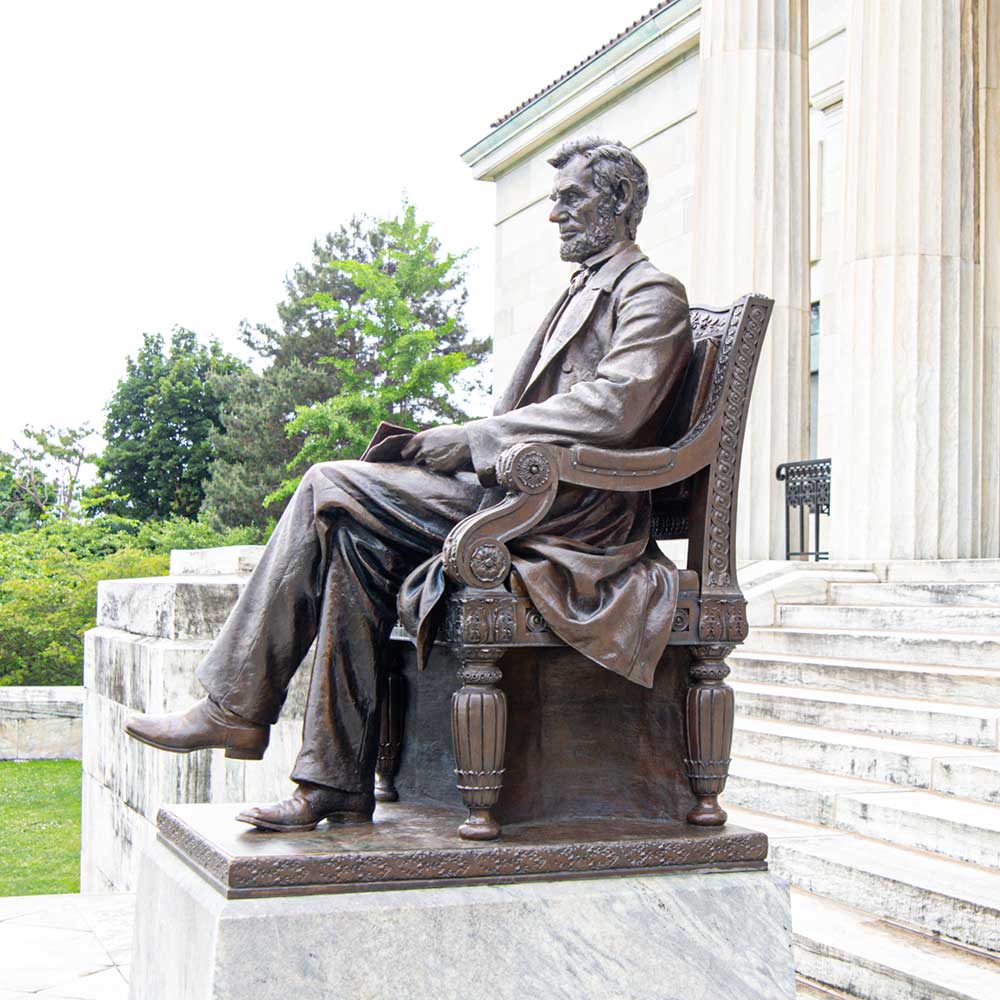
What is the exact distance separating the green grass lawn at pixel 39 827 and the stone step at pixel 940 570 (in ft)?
22.8

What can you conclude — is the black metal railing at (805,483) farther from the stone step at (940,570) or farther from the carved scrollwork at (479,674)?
the carved scrollwork at (479,674)

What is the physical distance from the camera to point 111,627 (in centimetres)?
901

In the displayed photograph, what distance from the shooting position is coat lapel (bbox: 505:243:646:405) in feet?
14.3

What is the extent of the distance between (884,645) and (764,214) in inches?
258

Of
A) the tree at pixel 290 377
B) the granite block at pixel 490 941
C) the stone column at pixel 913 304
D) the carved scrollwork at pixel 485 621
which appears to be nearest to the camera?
the granite block at pixel 490 941

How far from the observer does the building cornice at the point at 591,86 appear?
69.4 feet

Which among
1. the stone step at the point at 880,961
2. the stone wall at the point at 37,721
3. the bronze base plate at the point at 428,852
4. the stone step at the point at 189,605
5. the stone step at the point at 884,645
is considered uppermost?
the stone step at the point at 189,605

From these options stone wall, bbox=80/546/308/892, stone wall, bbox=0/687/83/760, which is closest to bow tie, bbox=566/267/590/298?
stone wall, bbox=80/546/308/892

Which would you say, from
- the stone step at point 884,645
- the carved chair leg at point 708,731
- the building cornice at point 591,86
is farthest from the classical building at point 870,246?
the carved chair leg at point 708,731

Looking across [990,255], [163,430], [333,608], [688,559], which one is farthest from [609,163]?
[163,430]

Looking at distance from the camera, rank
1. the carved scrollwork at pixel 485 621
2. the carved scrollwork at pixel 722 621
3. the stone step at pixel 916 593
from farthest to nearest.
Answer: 1. the stone step at pixel 916 593
2. the carved scrollwork at pixel 722 621
3. the carved scrollwork at pixel 485 621

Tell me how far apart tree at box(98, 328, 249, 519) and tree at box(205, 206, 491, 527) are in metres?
2.38

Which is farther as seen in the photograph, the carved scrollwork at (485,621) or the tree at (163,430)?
the tree at (163,430)

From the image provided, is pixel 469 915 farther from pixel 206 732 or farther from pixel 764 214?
pixel 764 214
